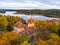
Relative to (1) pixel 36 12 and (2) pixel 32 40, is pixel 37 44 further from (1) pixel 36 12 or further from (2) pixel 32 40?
(1) pixel 36 12

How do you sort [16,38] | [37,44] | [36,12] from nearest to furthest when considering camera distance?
1. [37,44]
2. [16,38]
3. [36,12]

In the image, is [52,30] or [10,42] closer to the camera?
[10,42]

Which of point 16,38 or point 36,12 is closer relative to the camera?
Result: point 16,38

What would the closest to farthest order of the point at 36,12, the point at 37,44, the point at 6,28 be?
the point at 37,44
the point at 6,28
the point at 36,12

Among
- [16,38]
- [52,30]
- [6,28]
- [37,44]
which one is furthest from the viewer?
[6,28]

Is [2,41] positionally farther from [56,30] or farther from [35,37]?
[56,30]

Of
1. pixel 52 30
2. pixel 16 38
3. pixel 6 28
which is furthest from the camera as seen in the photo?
pixel 6 28

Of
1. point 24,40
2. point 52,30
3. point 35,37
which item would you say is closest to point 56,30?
point 52,30

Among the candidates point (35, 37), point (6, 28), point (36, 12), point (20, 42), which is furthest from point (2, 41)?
point (36, 12)

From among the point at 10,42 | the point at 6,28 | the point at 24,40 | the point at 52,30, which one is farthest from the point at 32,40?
the point at 6,28
